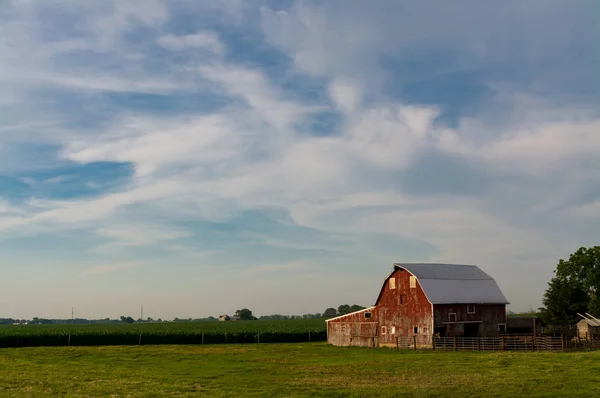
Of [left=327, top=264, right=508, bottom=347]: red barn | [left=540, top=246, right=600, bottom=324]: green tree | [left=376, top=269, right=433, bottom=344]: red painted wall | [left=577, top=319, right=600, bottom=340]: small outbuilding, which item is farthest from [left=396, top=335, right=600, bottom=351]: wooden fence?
[left=540, top=246, right=600, bottom=324]: green tree

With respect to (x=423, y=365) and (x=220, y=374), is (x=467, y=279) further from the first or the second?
(x=220, y=374)

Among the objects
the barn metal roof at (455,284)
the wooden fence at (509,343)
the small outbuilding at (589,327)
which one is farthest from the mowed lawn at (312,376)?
the small outbuilding at (589,327)

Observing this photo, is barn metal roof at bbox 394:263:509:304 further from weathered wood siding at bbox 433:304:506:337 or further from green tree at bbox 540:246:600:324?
green tree at bbox 540:246:600:324

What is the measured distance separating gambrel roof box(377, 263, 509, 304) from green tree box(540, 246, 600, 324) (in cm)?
1693

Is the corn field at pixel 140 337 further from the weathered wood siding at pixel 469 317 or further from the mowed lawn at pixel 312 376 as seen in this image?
the weathered wood siding at pixel 469 317

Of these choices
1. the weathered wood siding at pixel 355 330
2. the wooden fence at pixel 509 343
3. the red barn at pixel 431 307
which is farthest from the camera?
the weathered wood siding at pixel 355 330

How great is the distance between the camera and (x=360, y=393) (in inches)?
1061

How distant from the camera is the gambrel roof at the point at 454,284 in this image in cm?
5878

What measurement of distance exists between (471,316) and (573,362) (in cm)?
2202

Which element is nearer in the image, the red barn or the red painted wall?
the red barn

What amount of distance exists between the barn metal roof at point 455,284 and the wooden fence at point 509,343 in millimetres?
4169

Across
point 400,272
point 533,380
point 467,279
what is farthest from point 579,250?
point 533,380

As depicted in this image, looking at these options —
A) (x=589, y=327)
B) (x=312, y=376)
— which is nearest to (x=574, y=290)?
(x=589, y=327)

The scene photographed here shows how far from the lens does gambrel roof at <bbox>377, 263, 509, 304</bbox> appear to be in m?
58.8
